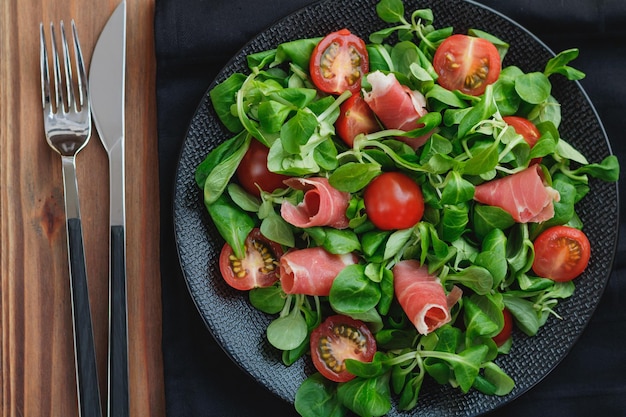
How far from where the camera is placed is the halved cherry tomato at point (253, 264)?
1.26 meters

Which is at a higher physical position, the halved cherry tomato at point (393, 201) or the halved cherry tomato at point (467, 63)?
the halved cherry tomato at point (467, 63)

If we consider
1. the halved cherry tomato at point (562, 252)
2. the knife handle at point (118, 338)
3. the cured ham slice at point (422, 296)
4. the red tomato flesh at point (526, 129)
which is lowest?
the knife handle at point (118, 338)

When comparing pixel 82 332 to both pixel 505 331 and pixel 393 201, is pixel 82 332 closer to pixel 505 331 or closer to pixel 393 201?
pixel 393 201

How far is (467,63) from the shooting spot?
4.15ft

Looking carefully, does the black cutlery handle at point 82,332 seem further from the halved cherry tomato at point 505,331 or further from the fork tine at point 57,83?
the halved cherry tomato at point 505,331

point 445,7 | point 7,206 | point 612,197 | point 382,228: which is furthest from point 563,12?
point 7,206

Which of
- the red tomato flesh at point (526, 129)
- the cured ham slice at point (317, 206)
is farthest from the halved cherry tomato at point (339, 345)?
the red tomato flesh at point (526, 129)

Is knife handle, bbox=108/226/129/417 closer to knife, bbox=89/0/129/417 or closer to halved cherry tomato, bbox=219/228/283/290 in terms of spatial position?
knife, bbox=89/0/129/417

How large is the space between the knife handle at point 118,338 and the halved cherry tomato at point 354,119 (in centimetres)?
45

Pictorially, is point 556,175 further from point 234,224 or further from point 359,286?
point 234,224

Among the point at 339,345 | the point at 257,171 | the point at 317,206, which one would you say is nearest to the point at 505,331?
the point at 339,345

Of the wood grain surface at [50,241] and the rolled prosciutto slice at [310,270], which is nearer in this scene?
the rolled prosciutto slice at [310,270]

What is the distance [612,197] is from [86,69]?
0.98m

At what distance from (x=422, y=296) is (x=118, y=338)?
1.77 feet
